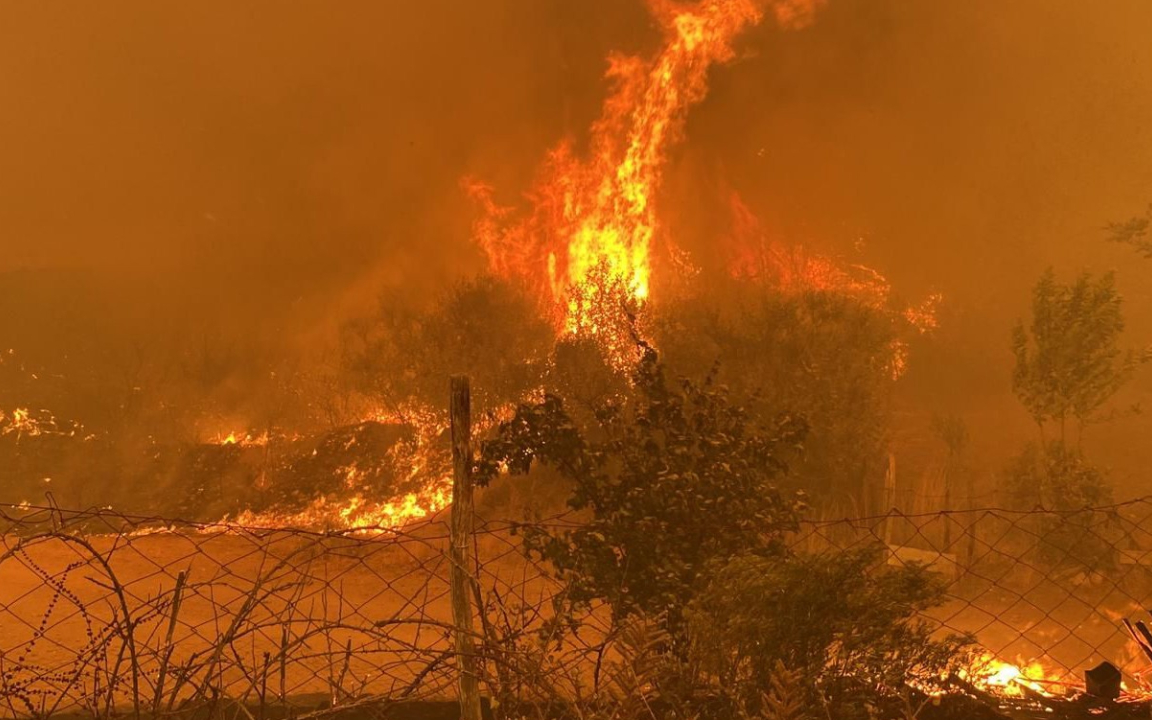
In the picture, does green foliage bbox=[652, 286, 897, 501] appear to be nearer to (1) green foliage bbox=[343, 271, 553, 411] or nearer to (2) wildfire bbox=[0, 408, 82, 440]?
(1) green foliage bbox=[343, 271, 553, 411]

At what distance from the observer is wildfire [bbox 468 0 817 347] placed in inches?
1153

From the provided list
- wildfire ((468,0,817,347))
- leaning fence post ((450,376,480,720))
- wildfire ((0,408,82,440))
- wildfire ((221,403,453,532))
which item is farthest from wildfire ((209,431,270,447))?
leaning fence post ((450,376,480,720))

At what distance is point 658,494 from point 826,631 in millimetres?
1532

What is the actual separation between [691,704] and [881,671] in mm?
933

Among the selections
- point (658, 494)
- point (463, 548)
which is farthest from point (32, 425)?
point (463, 548)

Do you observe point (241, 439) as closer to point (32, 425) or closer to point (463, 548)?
point (32, 425)

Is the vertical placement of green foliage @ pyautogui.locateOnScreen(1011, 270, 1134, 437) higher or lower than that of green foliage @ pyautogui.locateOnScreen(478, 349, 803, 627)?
higher

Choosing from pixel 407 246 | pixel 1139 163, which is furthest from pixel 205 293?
pixel 1139 163

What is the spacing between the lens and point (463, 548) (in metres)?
3.79

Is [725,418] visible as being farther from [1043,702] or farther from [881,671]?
[1043,702]

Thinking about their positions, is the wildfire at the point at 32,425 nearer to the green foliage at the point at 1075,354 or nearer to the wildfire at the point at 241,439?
the wildfire at the point at 241,439

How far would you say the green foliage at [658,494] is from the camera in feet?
16.2

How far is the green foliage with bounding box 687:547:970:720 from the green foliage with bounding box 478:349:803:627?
2.73 ft

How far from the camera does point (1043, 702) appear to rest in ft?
15.5
